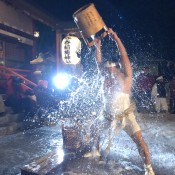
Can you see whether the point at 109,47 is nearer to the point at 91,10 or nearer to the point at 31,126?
the point at 31,126

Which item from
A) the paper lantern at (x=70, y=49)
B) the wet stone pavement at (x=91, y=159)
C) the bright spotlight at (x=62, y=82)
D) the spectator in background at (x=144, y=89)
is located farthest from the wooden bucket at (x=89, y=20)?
the spectator in background at (x=144, y=89)

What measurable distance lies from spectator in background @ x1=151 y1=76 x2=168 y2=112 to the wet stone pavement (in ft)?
12.1

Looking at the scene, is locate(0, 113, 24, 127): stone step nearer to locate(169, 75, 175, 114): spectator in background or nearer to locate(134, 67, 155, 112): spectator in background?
locate(134, 67, 155, 112): spectator in background

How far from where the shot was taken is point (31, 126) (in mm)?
9023

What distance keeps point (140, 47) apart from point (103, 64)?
13.5 metres

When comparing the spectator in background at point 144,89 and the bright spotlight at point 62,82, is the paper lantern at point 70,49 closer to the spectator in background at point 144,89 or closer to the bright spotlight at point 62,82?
the bright spotlight at point 62,82

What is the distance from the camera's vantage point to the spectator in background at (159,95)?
12.7 metres

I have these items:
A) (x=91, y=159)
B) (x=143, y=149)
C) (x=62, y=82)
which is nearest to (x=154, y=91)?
(x=62, y=82)

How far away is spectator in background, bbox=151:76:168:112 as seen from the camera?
12.7m

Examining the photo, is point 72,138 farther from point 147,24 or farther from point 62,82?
point 147,24

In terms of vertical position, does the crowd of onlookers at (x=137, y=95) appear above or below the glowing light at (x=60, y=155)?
above

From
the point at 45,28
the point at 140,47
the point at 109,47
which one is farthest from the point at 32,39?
the point at 140,47

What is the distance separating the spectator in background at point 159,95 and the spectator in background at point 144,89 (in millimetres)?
277

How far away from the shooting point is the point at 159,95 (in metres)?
12.8
